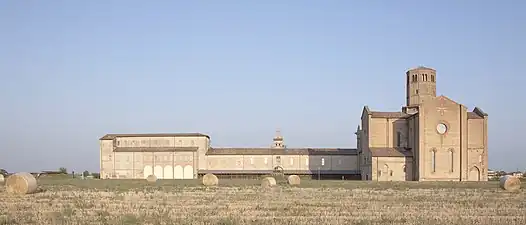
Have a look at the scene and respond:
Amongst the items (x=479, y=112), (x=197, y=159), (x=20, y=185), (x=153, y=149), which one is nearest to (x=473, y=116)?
(x=479, y=112)

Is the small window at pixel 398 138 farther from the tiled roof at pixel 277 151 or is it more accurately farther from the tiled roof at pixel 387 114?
the tiled roof at pixel 277 151

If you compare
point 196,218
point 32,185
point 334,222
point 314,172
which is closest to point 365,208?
point 334,222

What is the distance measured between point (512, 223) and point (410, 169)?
219 feet

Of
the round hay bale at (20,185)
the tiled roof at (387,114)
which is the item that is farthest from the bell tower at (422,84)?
the round hay bale at (20,185)

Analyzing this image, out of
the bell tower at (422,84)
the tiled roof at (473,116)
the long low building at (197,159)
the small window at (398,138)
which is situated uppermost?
the bell tower at (422,84)

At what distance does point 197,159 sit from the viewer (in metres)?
110

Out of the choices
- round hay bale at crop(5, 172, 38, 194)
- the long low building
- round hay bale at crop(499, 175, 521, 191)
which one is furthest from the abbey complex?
round hay bale at crop(5, 172, 38, 194)

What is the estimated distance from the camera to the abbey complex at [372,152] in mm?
83750

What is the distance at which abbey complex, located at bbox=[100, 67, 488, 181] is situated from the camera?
8375cm

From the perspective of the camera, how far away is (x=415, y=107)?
9844cm

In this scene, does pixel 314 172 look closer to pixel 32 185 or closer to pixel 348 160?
pixel 348 160

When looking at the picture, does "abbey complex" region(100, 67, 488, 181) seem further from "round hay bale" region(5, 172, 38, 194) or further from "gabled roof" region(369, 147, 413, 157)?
"round hay bale" region(5, 172, 38, 194)

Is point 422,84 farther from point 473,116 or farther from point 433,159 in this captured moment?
point 433,159

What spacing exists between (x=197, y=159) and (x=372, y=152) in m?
34.8
